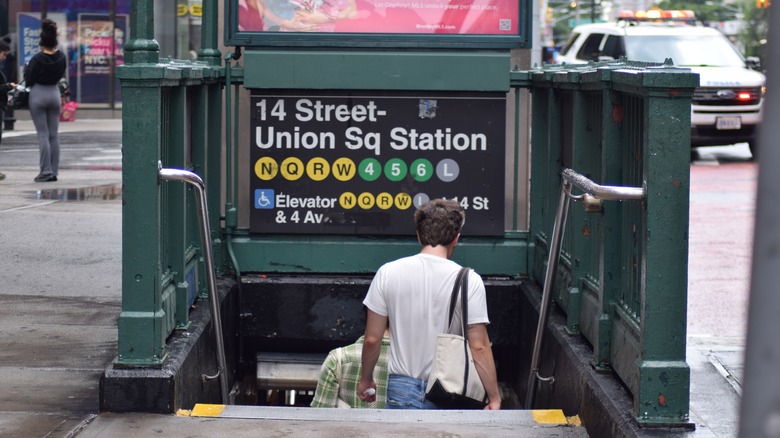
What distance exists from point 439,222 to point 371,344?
67 cm

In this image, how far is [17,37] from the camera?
3038 cm

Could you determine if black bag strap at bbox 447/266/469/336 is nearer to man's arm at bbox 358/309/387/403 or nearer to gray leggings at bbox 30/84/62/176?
man's arm at bbox 358/309/387/403

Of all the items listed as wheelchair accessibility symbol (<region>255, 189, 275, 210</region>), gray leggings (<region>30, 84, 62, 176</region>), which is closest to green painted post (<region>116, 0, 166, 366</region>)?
wheelchair accessibility symbol (<region>255, 189, 275, 210</region>)

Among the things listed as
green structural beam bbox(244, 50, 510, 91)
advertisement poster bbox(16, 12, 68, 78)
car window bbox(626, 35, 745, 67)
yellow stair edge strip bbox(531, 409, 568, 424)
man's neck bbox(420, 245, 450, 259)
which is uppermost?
advertisement poster bbox(16, 12, 68, 78)

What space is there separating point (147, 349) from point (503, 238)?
296 cm

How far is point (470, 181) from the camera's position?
7219 mm

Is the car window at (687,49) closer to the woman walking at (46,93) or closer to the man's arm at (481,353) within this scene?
the woman walking at (46,93)

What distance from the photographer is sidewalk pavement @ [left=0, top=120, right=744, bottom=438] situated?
480 centimetres

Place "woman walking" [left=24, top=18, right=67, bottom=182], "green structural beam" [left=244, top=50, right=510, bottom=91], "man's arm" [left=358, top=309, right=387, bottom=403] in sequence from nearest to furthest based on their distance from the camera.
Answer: "man's arm" [left=358, top=309, right=387, bottom=403] < "green structural beam" [left=244, top=50, right=510, bottom=91] < "woman walking" [left=24, top=18, right=67, bottom=182]

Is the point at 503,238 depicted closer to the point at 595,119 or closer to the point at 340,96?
the point at 340,96

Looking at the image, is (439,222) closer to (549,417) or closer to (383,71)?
(549,417)

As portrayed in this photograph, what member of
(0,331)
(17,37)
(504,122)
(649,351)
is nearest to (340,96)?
(504,122)

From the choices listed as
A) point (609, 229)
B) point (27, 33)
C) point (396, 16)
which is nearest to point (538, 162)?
point (396, 16)

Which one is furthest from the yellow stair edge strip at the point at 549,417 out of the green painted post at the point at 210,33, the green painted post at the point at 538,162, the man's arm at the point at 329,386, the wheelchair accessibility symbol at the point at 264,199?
the green painted post at the point at 210,33
